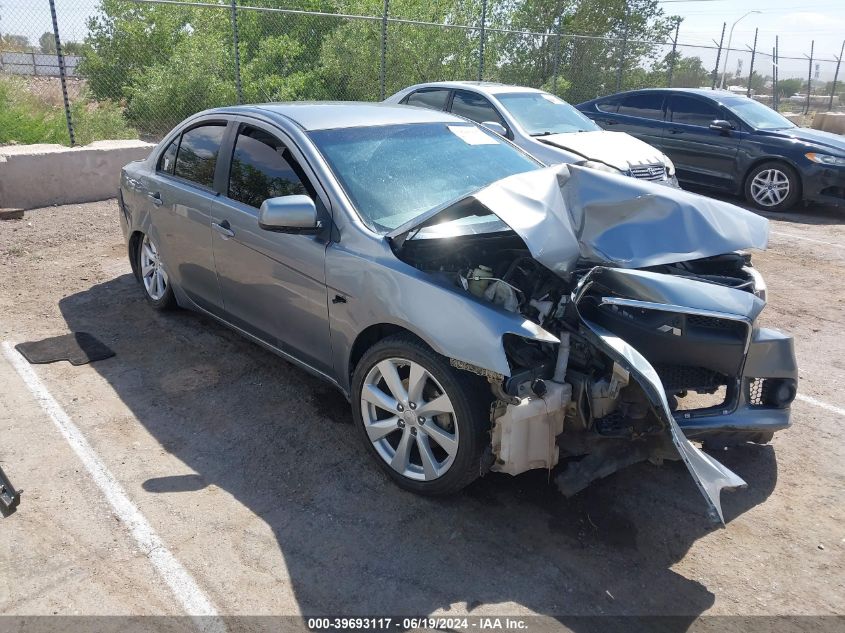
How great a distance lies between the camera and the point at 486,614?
2.78 meters

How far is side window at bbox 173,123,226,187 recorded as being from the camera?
4.63 metres

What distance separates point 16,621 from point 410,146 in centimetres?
303

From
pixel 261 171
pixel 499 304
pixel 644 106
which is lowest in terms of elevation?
pixel 499 304

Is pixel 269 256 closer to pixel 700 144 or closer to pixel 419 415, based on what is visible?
pixel 419 415

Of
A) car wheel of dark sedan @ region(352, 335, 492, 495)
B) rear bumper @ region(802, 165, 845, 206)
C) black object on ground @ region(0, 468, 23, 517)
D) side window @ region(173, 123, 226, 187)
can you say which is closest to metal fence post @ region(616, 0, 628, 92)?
rear bumper @ region(802, 165, 845, 206)

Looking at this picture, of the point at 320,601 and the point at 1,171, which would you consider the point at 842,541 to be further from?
the point at 1,171

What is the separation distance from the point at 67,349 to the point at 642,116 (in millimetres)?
9499

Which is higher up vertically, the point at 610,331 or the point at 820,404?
the point at 610,331

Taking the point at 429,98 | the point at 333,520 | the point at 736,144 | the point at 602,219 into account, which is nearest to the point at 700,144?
the point at 736,144

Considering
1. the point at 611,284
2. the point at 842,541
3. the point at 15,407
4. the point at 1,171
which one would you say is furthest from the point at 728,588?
the point at 1,171

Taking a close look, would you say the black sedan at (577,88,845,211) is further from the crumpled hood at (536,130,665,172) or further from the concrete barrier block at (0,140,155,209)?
the concrete barrier block at (0,140,155,209)

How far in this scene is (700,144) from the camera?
1079cm

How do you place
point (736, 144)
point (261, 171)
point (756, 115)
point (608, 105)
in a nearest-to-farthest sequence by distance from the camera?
point (261, 171) < point (736, 144) < point (756, 115) < point (608, 105)

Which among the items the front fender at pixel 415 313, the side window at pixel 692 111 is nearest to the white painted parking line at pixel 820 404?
the front fender at pixel 415 313
